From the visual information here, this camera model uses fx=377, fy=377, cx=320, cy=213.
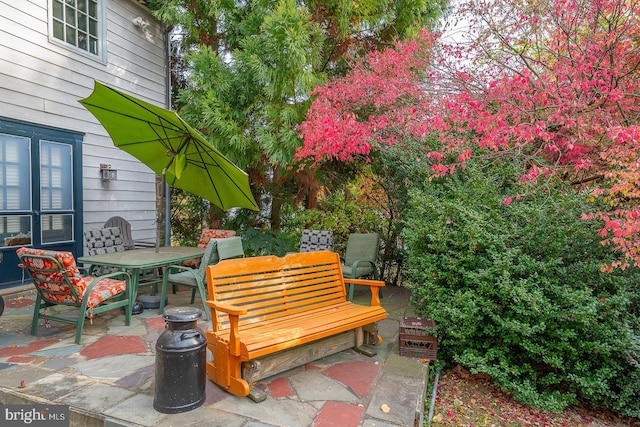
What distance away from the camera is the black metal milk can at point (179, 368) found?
2143 millimetres

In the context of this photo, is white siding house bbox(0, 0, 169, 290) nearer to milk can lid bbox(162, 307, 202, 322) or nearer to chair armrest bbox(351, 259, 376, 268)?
milk can lid bbox(162, 307, 202, 322)

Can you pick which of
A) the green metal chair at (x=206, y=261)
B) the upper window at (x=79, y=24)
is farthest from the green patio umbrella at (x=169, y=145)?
the upper window at (x=79, y=24)

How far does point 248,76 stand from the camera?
573cm

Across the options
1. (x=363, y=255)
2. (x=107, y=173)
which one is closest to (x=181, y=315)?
(x=363, y=255)

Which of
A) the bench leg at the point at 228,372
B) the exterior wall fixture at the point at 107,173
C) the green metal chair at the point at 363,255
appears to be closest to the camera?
the bench leg at the point at 228,372

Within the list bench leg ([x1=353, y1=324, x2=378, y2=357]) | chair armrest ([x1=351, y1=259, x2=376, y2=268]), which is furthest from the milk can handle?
chair armrest ([x1=351, y1=259, x2=376, y2=268])

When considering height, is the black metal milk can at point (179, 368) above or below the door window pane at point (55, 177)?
below

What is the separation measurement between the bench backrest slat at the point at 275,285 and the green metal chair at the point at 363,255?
1.46m

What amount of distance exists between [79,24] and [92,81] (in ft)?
2.68

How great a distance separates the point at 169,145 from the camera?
4.19 meters

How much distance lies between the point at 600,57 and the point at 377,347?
325cm

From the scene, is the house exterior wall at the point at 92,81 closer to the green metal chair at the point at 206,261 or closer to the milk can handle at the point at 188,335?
the green metal chair at the point at 206,261

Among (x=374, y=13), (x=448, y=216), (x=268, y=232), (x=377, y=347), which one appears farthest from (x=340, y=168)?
(x=377, y=347)

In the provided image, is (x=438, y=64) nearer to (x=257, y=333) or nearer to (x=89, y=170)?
(x=257, y=333)
